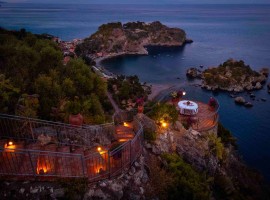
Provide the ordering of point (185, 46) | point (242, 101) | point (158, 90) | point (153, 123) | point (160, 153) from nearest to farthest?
point (160, 153) → point (153, 123) → point (242, 101) → point (158, 90) → point (185, 46)

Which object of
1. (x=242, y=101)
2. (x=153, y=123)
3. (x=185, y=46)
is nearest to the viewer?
(x=153, y=123)

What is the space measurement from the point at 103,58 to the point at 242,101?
50848 mm

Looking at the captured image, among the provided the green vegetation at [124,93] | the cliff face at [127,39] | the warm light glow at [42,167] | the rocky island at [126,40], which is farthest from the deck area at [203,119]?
the cliff face at [127,39]

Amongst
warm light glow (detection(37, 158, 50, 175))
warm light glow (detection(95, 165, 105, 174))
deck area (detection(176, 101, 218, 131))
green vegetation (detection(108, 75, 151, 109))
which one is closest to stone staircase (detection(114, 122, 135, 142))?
warm light glow (detection(95, 165, 105, 174))

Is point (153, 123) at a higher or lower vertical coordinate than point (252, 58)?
higher

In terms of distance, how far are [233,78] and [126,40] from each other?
51.2 metres

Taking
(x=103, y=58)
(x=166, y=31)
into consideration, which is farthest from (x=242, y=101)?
(x=166, y=31)

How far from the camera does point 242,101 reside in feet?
176

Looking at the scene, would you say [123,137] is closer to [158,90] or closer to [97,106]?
[97,106]

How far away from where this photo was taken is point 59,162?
12250 mm

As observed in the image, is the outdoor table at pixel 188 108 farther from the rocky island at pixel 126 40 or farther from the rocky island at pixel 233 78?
the rocky island at pixel 126 40

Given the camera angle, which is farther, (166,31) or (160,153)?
(166,31)

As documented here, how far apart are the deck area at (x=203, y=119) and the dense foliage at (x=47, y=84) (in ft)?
24.2

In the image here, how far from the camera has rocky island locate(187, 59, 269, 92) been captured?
204ft
